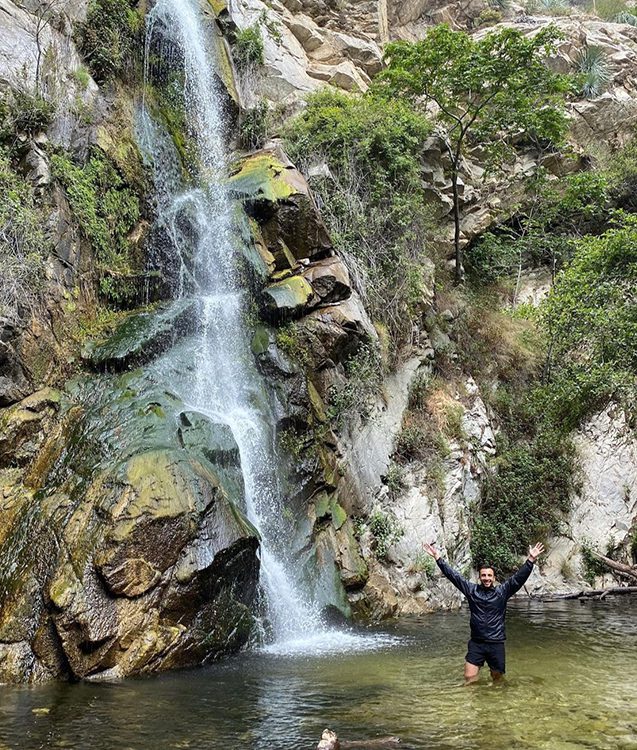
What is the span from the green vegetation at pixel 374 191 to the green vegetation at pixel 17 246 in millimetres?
8229

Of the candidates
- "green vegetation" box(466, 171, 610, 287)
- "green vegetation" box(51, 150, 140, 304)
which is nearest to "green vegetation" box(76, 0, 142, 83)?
"green vegetation" box(51, 150, 140, 304)

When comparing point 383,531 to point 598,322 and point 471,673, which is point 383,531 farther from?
point 598,322

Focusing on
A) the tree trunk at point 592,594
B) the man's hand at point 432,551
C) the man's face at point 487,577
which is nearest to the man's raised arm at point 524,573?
the man's face at point 487,577

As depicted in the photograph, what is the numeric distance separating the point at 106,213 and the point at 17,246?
2873 millimetres

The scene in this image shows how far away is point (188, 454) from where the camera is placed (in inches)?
386

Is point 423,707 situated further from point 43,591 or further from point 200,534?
point 43,591

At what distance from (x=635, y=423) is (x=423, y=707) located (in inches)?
567

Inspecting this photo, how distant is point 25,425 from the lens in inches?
403

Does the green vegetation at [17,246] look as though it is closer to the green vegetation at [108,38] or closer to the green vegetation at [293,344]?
the green vegetation at [293,344]

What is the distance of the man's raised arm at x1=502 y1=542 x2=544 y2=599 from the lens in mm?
6957

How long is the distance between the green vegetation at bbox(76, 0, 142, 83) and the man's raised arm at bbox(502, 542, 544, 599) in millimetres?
14969

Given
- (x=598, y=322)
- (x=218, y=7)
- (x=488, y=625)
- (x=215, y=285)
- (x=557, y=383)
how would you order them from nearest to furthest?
1. (x=488, y=625)
2. (x=215, y=285)
3. (x=598, y=322)
4. (x=557, y=383)
5. (x=218, y=7)

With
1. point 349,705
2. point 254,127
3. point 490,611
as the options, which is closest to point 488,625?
point 490,611

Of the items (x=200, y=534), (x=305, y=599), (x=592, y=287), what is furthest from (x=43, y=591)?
(x=592, y=287)
